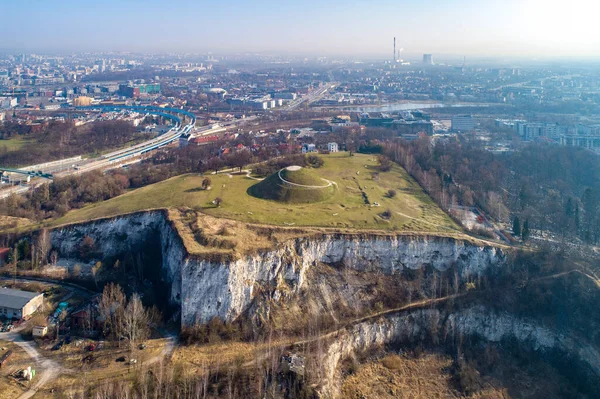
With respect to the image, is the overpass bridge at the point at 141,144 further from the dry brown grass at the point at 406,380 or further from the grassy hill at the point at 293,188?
the dry brown grass at the point at 406,380

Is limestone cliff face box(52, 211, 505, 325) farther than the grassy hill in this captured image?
No

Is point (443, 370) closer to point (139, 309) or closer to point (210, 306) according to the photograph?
point (210, 306)

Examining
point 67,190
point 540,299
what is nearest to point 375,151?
point 540,299

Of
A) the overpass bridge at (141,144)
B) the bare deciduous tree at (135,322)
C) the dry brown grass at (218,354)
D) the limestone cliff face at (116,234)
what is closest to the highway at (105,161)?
the overpass bridge at (141,144)

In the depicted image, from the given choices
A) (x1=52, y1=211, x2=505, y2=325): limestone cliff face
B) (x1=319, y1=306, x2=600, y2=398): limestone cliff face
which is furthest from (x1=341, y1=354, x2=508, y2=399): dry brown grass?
(x1=52, y1=211, x2=505, y2=325): limestone cliff face

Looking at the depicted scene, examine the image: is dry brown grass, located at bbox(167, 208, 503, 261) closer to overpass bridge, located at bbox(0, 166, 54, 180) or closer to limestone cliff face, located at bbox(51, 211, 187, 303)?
limestone cliff face, located at bbox(51, 211, 187, 303)

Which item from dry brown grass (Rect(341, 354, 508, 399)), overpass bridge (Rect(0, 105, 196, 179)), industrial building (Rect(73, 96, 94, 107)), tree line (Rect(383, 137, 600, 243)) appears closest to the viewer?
Answer: dry brown grass (Rect(341, 354, 508, 399))
